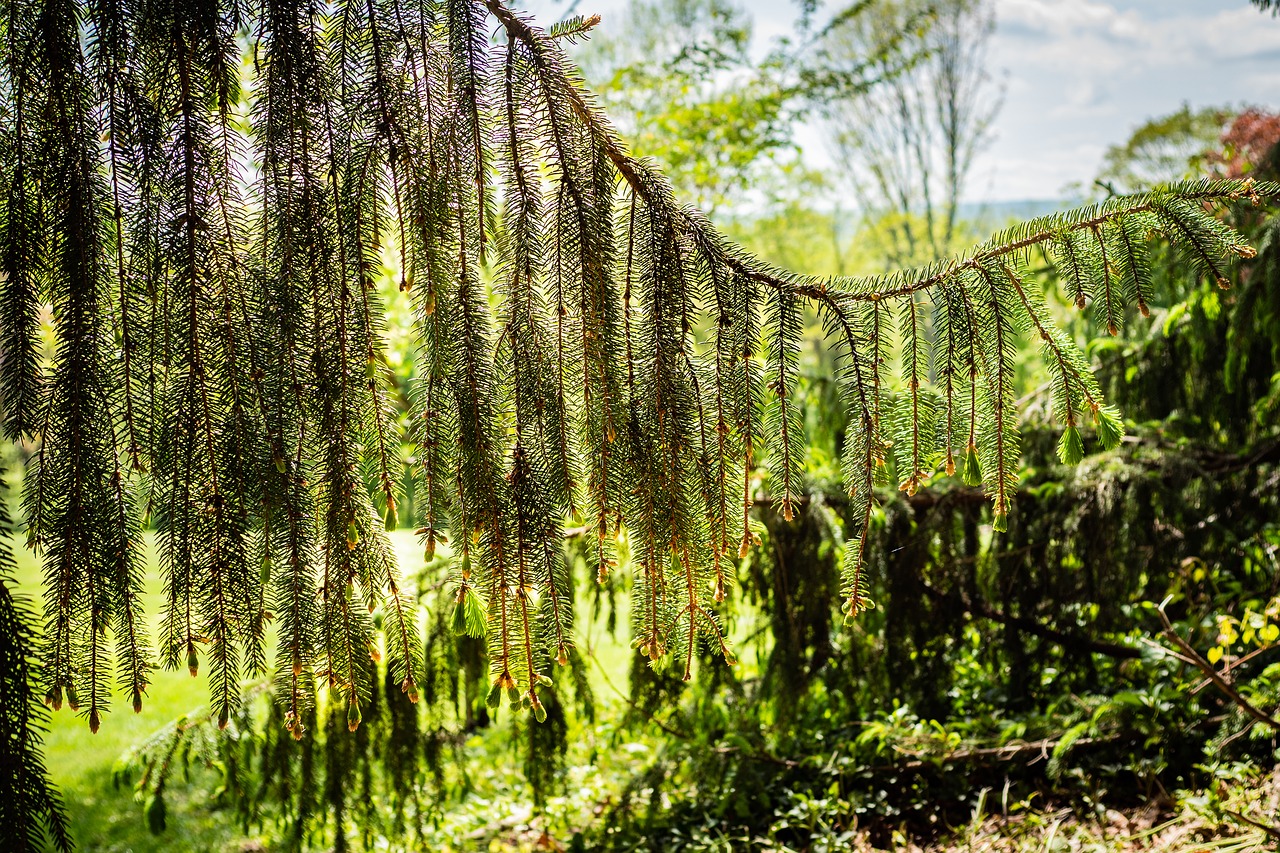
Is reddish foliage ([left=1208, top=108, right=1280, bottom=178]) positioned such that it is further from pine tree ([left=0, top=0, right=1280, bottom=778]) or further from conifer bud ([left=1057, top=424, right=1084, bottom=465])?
pine tree ([left=0, top=0, right=1280, bottom=778])

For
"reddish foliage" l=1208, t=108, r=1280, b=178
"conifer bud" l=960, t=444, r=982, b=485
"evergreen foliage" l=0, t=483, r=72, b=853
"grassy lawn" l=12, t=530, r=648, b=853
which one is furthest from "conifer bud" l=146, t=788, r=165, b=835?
"reddish foliage" l=1208, t=108, r=1280, b=178

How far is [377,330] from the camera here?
146 centimetres

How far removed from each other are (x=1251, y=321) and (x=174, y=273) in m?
3.55

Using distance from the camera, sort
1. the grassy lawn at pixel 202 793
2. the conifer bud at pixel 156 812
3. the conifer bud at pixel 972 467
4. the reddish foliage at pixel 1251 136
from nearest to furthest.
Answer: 1. the conifer bud at pixel 972 467
2. the conifer bud at pixel 156 812
3. the grassy lawn at pixel 202 793
4. the reddish foliage at pixel 1251 136

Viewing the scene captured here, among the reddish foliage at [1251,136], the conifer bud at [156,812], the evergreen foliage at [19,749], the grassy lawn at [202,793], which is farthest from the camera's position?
the reddish foliage at [1251,136]

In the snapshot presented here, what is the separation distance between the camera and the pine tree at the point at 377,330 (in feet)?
4.54

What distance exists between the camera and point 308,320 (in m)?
1.40

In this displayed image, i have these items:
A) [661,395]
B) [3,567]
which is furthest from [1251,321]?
[3,567]

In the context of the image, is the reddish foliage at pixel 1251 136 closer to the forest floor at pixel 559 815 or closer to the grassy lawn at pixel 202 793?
the forest floor at pixel 559 815

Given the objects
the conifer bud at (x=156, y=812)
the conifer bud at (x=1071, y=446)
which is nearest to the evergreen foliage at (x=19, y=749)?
the conifer bud at (x=156, y=812)

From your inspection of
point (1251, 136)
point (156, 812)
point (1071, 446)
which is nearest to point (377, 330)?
point (1071, 446)

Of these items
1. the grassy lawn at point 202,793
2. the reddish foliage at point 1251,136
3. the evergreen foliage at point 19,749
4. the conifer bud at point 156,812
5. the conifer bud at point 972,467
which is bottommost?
the grassy lawn at point 202,793

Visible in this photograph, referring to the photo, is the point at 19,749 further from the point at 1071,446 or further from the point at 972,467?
the point at 1071,446

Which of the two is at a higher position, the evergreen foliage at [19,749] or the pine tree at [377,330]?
the pine tree at [377,330]
